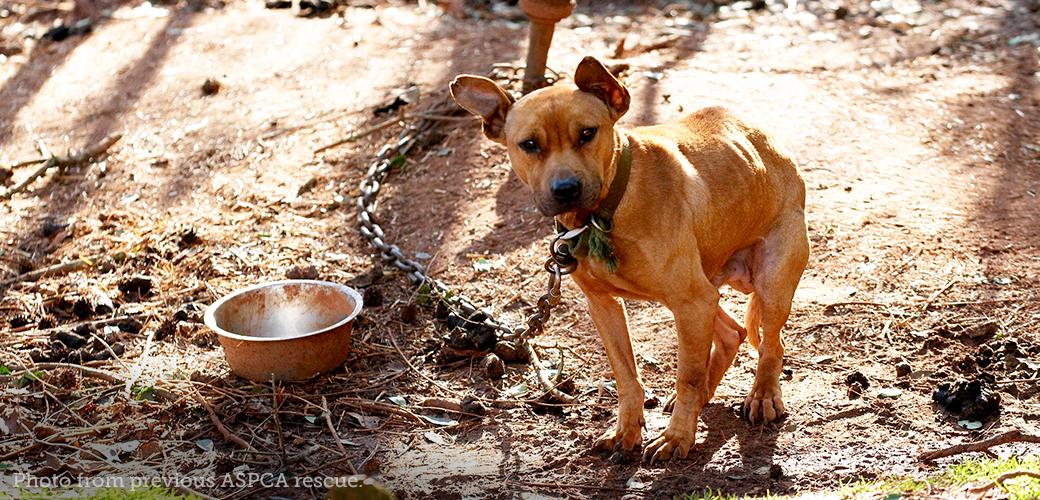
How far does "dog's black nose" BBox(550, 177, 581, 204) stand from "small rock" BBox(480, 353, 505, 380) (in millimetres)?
1736

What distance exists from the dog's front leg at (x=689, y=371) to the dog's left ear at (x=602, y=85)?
98 centimetres

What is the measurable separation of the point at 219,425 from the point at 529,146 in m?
2.25

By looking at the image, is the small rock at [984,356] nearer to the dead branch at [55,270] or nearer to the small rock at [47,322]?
the small rock at [47,322]

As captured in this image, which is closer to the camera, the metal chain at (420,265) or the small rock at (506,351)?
the metal chain at (420,265)

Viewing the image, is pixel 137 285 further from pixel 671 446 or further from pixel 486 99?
pixel 671 446

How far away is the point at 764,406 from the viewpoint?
490 centimetres

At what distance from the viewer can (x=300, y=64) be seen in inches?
415

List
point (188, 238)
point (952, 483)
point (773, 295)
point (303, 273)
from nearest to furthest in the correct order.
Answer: point (952, 483) → point (773, 295) → point (303, 273) → point (188, 238)

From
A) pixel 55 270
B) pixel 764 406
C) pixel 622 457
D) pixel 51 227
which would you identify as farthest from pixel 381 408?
pixel 51 227

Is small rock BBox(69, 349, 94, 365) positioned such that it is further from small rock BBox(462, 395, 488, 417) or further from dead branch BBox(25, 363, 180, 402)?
small rock BBox(462, 395, 488, 417)

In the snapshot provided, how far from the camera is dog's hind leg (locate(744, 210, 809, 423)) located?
4.88 meters

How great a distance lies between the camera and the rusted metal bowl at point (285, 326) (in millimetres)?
5277

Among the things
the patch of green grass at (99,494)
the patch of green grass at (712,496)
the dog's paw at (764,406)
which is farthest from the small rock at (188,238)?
the patch of green grass at (712,496)

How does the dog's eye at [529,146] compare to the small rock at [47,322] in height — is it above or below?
above
